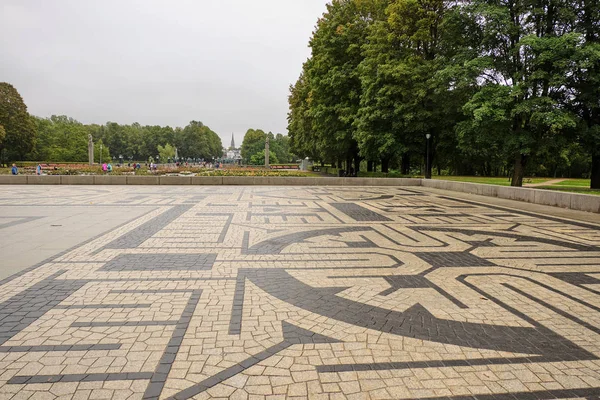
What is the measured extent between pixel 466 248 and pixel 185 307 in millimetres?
6444

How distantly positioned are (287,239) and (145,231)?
3.90m

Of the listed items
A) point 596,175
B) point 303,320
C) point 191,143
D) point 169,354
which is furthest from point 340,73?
point 191,143

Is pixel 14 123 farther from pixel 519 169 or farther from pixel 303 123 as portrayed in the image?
pixel 519 169

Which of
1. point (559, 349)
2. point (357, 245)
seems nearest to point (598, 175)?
point (357, 245)

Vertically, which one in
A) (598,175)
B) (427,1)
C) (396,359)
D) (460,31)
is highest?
(427,1)

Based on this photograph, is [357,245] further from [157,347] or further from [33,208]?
[33,208]

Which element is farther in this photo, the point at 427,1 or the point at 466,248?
the point at 427,1

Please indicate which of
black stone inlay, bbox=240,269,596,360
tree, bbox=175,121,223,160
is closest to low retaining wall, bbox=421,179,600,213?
black stone inlay, bbox=240,269,596,360

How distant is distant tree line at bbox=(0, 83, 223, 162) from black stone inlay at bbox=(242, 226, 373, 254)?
62051 millimetres

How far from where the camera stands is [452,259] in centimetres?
758

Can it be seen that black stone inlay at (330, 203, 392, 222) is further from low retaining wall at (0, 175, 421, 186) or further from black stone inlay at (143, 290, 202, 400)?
low retaining wall at (0, 175, 421, 186)

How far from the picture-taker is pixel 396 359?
3652 millimetres

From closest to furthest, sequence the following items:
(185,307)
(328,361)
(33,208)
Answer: (328,361) → (185,307) → (33,208)

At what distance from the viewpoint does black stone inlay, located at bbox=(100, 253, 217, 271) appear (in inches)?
262
